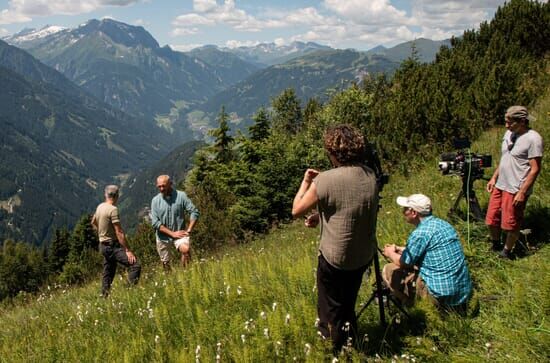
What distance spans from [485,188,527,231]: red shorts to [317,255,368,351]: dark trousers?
2.70m

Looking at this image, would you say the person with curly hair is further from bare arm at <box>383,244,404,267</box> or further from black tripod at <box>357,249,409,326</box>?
bare arm at <box>383,244,404,267</box>

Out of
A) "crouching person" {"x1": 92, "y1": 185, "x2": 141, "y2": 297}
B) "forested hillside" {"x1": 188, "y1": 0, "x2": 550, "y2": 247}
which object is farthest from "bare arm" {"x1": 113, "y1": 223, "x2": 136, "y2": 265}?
"forested hillside" {"x1": 188, "y1": 0, "x2": 550, "y2": 247}

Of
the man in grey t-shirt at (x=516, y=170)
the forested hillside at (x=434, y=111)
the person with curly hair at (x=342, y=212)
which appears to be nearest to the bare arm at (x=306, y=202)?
the person with curly hair at (x=342, y=212)

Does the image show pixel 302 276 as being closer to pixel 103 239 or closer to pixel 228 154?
pixel 103 239

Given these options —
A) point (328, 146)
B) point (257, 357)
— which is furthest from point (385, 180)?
point (257, 357)

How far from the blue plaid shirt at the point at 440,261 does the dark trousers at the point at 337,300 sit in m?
0.92

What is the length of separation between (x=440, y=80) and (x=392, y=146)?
3141mm

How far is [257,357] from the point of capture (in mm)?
3455

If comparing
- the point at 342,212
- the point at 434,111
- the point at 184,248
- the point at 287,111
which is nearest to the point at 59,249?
the point at 287,111

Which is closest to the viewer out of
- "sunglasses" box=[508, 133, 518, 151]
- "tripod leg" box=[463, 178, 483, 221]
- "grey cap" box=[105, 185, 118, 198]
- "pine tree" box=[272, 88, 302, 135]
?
"sunglasses" box=[508, 133, 518, 151]

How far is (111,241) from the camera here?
296 inches

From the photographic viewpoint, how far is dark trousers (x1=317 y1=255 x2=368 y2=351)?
128 inches

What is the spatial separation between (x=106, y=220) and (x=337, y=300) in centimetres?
545

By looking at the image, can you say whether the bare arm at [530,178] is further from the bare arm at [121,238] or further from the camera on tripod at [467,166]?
the bare arm at [121,238]
